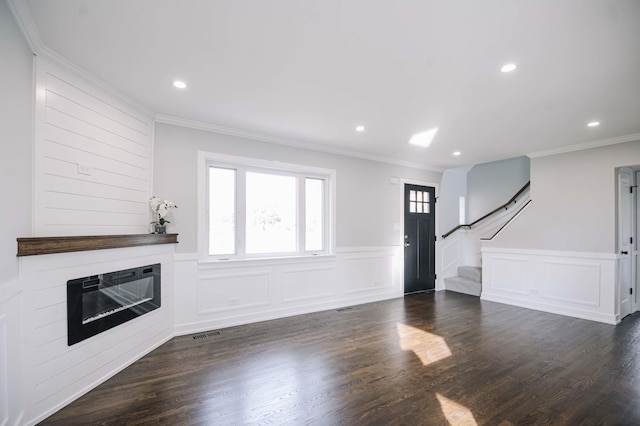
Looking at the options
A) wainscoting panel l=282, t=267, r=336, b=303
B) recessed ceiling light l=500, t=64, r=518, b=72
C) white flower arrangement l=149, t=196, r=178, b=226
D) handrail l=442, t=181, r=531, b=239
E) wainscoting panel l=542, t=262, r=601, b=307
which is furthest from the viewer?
handrail l=442, t=181, r=531, b=239

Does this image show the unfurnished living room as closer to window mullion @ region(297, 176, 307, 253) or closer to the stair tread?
window mullion @ region(297, 176, 307, 253)

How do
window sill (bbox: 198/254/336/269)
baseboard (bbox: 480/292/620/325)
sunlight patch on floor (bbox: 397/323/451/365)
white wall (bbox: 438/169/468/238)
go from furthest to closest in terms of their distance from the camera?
white wall (bbox: 438/169/468/238) < baseboard (bbox: 480/292/620/325) < window sill (bbox: 198/254/336/269) < sunlight patch on floor (bbox: 397/323/451/365)

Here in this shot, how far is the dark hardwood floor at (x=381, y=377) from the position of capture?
86.6 inches

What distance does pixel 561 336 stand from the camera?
3.80m

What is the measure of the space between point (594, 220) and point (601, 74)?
290cm

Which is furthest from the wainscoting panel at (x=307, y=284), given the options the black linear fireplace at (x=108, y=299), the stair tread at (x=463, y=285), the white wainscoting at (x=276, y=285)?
the stair tread at (x=463, y=285)

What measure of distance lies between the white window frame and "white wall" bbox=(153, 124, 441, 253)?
76 mm

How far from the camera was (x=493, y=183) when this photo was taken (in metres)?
6.44

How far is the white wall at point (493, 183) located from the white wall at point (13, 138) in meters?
7.10

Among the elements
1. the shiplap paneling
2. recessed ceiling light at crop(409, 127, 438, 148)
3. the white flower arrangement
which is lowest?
the shiplap paneling

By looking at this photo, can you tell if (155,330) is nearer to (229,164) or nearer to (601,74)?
(229,164)

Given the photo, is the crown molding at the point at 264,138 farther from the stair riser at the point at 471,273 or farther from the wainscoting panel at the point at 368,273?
the stair riser at the point at 471,273

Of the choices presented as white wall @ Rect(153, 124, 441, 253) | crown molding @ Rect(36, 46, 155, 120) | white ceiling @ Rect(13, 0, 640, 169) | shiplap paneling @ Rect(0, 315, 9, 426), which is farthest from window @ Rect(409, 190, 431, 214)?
shiplap paneling @ Rect(0, 315, 9, 426)

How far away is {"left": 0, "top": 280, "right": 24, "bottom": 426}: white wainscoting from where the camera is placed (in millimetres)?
1779
